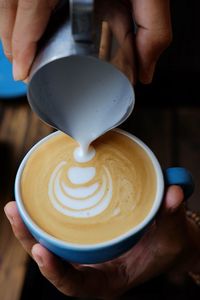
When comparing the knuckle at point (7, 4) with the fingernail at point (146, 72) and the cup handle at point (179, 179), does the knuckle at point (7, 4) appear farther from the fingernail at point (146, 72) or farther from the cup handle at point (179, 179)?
the cup handle at point (179, 179)

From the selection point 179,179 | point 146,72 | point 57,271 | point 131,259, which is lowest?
point 131,259

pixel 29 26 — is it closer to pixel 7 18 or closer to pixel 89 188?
pixel 7 18

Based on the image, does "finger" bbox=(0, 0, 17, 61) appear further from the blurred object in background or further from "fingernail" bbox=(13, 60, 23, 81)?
the blurred object in background

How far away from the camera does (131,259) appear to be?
2.83ft

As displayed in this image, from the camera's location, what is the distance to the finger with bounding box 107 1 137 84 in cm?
58

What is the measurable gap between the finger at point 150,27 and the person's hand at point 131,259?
204 mm

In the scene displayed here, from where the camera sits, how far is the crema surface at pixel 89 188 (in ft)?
2.15

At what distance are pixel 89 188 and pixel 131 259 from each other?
0.77 ft

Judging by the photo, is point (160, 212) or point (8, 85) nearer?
point (160, 212)

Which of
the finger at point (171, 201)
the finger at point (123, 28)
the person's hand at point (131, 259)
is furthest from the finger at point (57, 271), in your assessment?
the finger at point (123, 28)

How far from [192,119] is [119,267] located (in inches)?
33.6

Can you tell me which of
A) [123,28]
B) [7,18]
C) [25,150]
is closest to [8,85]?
[25,150]

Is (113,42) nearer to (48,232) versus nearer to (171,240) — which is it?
(48,232)

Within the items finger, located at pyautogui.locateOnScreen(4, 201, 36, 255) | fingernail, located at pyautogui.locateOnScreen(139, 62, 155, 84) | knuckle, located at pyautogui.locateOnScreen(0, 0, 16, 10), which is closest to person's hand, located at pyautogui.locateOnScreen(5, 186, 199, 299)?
finger, located at pyautogui.locateOnScreen(4, 201, 36, 255)
